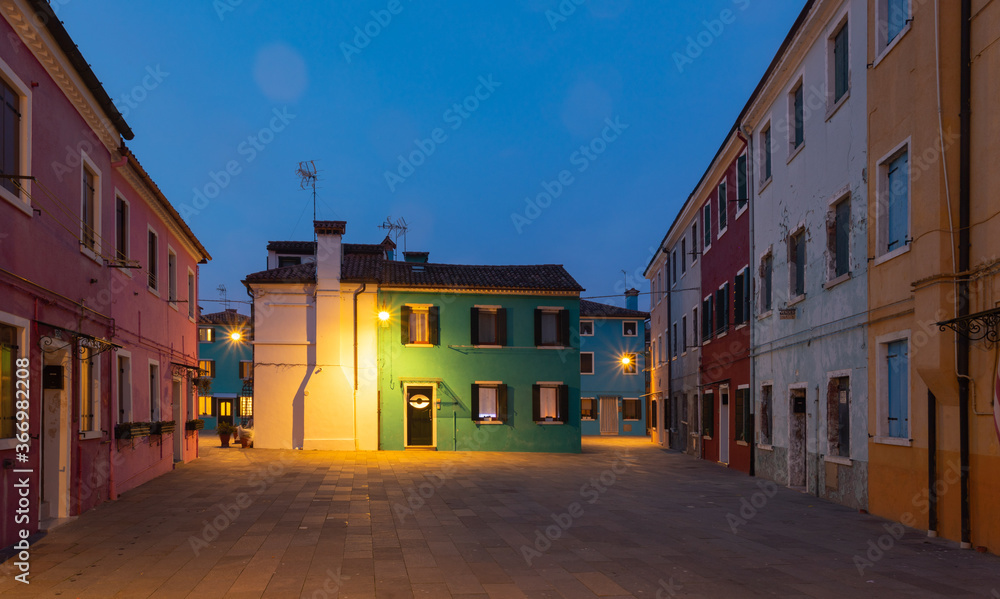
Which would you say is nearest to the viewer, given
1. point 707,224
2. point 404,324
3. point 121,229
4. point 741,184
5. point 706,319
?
point 121,229

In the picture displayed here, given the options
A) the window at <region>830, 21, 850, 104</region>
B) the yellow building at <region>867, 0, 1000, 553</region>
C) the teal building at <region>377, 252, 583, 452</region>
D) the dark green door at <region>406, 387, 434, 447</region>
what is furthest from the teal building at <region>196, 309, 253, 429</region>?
the yellow building at <region>867, 0, 1000, 553</region>

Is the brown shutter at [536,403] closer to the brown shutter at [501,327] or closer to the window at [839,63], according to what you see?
the brown shutter at [501,327]

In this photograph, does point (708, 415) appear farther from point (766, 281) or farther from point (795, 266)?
point (795, 266)

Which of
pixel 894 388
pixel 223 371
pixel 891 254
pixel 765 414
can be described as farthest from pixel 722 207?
pixel 223 371

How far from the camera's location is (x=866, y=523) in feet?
35.7

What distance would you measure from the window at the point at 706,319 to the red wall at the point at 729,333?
0.26m

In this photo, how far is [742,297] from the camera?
19.9m

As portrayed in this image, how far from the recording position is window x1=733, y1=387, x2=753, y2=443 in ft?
62.7

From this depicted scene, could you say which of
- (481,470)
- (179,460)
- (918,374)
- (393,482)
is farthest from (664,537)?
(179,460)

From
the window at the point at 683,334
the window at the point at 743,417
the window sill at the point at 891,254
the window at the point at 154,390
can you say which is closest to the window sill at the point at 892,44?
the window sill at the point at 891,254

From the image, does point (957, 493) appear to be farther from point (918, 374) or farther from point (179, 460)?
point (179, 460)

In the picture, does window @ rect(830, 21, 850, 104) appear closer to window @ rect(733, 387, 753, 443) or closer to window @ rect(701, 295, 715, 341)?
window @ rect(733, 387, 753, 443)

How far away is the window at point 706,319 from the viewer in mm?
24375

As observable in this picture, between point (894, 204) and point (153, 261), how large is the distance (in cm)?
1527
